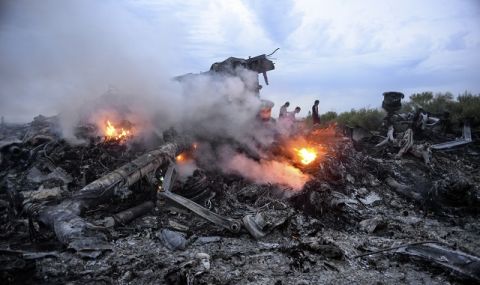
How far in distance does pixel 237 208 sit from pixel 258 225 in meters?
1.55

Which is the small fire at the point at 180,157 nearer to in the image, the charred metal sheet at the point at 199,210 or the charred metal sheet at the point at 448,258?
the charred metal sheet at the point at 199,210

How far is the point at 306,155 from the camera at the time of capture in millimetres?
9320

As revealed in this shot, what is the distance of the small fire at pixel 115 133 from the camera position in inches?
384

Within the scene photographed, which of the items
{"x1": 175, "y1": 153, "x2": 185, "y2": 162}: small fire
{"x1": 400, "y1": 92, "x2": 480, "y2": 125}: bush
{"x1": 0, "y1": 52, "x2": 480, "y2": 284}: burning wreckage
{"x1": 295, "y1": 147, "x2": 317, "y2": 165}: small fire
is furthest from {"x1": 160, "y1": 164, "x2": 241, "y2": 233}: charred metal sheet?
{"x1": 400, "y1": 92, "x2": 480, "y2": 125}: bush

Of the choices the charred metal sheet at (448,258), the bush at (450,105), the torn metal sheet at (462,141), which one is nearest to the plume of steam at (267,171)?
the charred metal sheet at (448,258)

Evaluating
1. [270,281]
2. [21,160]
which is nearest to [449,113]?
[270,281]

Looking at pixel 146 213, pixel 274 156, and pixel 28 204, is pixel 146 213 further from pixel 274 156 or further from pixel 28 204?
pixel 274 156

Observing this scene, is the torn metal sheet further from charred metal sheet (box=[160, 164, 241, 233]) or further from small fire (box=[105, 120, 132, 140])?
small fire (box=[105, 120, 132, 140])

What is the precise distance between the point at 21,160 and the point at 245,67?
27.6 feet

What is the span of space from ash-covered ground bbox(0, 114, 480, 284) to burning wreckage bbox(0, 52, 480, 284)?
1.2 inches

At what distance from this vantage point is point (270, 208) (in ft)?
24.9

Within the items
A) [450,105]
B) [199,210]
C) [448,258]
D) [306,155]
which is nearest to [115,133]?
[199,210]

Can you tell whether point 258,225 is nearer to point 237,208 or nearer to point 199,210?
point 199,210

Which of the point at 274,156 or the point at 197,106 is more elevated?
the point at 197,106
